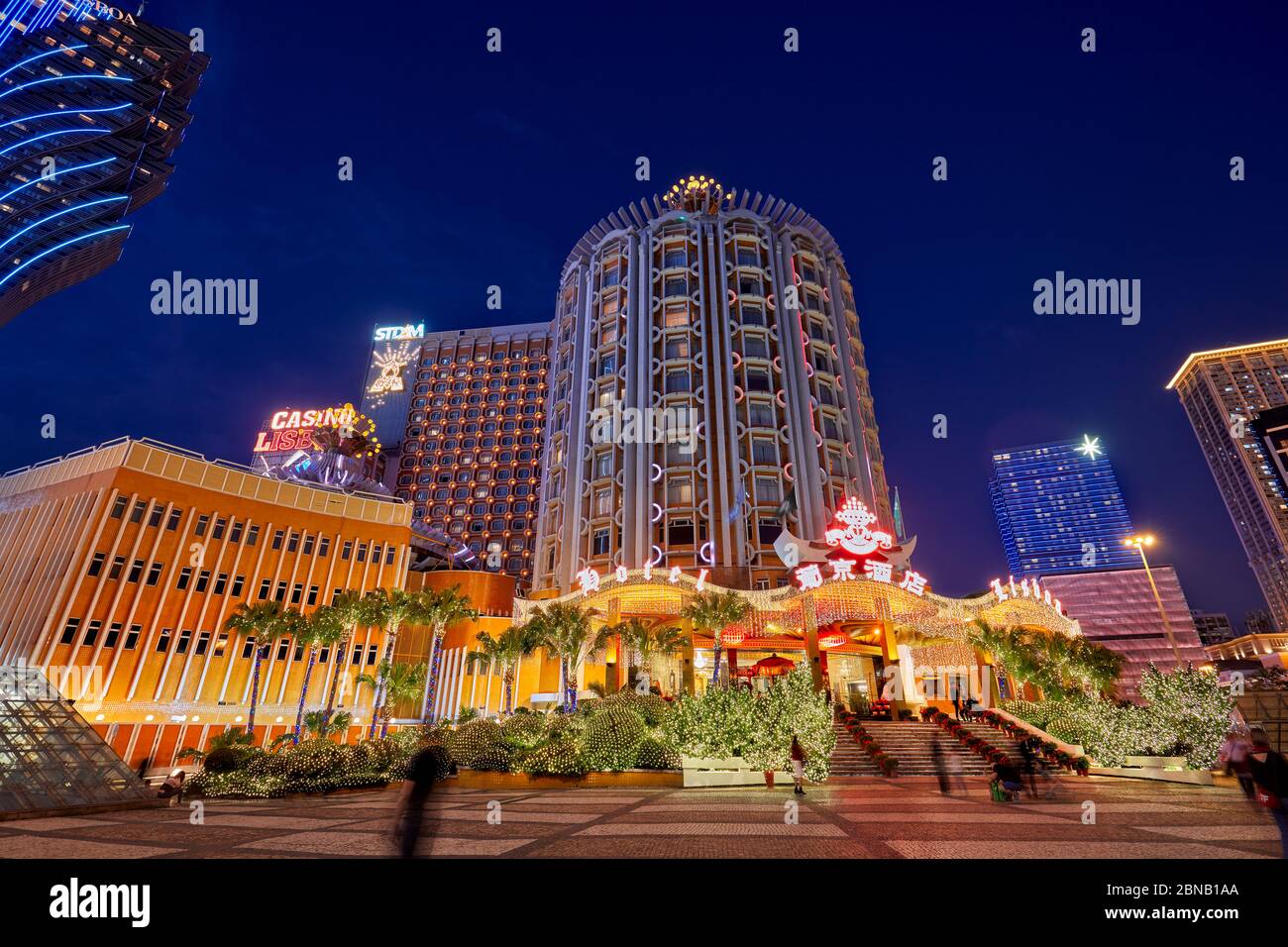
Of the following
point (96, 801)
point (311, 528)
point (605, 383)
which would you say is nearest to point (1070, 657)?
point (605, 383)

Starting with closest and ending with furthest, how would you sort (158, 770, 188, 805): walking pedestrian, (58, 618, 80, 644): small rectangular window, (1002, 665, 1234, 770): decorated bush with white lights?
(158, 770, 188, 805): walking pedestrian → (1002, 665, 1234, 770): decorated bush with white lights → (58, 618, 80, 644): small rectangular window

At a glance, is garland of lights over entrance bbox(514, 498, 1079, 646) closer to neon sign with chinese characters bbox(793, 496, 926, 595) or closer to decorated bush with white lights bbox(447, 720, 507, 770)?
neon sign with chinese characters bbox(793, 496, 926, 595)

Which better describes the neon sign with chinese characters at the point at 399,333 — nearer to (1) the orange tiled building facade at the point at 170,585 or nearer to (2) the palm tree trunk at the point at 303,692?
(1) the orange tiled building facade at the point at 170,585

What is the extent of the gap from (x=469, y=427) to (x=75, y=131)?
60.5m

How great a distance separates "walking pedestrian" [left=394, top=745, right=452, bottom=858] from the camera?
709cm

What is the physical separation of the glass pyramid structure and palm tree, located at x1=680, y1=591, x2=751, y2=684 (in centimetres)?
2452

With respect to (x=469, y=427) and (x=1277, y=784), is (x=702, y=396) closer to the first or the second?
Result: (x=1277, y=784)

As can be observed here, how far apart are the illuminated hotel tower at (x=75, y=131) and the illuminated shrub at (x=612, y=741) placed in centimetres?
8555

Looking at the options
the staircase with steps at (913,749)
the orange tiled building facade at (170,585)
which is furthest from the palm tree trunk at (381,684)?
the staircase with steps at (913,749)

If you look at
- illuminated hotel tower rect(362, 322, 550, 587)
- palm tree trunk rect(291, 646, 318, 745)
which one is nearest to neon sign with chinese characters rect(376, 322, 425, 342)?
illuminated hotel tower rect(362, 322, 550, 587)

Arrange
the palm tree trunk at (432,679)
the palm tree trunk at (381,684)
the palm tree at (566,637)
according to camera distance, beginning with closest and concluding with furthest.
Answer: the palm tree trunk at (381,684) → the palm tree at (566,637) → the palm tree trunk at (432,679)

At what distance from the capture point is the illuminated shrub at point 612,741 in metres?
23.9

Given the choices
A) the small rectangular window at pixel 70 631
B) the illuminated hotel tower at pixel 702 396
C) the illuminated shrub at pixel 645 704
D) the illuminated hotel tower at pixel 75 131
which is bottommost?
the illuminated shrub at pixel 645 704

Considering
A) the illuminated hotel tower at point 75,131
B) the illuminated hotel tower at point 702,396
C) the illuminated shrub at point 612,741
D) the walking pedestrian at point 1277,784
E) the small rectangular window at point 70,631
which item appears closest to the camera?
the walking pedestrian at point 1277,784
